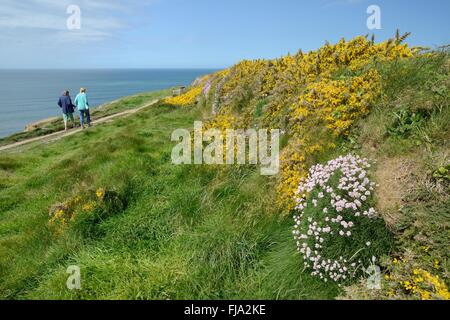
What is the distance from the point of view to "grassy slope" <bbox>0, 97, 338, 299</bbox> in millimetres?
4891

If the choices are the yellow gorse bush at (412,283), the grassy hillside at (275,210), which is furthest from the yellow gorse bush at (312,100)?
the yellow gorse bush at (412,283)

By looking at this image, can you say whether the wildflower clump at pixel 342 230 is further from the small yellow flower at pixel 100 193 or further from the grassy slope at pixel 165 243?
Result: the small yellow flower at pixel 100 193

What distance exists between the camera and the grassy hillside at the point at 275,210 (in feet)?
15.0

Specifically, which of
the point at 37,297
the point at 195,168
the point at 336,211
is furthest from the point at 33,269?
the point at 336,211

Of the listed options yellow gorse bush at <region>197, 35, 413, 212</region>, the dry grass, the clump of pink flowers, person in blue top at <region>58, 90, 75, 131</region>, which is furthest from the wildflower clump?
person in blue top at <region>58, 90, 75, 131</region>

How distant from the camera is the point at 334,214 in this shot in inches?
189

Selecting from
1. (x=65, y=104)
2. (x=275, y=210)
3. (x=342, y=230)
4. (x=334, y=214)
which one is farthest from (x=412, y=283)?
(x=65, y=104)

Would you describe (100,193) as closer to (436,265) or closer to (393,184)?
(393,184)

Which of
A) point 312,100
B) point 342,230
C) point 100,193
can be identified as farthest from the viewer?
point 312,100

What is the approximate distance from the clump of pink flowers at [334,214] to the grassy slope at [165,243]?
0.29 meters

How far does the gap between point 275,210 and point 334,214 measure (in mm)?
1445

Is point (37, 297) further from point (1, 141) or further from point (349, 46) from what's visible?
point (1, 141)

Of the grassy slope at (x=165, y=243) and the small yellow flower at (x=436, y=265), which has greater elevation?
the small yellow flower at (x=436, y=265)

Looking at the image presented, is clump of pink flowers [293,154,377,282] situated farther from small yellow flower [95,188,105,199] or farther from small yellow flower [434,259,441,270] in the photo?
small yellow flower [95,188,105,199]
